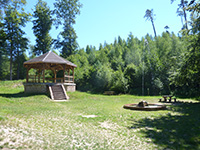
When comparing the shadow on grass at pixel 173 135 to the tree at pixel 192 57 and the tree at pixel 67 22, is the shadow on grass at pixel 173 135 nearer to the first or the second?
the tree at pixel 192 57

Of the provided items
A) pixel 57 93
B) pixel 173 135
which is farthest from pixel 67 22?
pixel 173 135

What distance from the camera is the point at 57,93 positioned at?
18.0 meters

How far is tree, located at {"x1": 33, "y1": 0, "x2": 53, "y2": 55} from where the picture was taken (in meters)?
36.3

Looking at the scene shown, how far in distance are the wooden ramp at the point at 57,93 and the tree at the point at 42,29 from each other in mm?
20205

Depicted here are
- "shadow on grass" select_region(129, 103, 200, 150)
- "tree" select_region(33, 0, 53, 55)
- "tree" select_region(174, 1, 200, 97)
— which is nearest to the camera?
"shadow on grass" select_region(129, 103, 200, 150)

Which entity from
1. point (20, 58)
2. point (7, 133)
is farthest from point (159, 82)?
point (20, 58)

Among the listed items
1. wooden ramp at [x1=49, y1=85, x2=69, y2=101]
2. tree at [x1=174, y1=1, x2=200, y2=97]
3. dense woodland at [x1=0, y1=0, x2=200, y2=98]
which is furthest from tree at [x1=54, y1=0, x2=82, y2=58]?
tree at [x1=174, y1=1, x2=200, y2=97]

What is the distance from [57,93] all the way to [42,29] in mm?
24083

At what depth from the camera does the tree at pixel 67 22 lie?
122 ft

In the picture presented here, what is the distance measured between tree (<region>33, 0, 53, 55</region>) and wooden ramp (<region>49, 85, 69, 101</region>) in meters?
20.2

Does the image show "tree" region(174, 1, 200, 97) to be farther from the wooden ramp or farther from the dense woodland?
the wooden ramp

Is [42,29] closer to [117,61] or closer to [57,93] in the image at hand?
[117,61]

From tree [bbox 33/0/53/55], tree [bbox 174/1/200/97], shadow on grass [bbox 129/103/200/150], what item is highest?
tree [bbox 33/0/53/55]

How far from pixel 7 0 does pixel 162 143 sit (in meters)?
9.15
